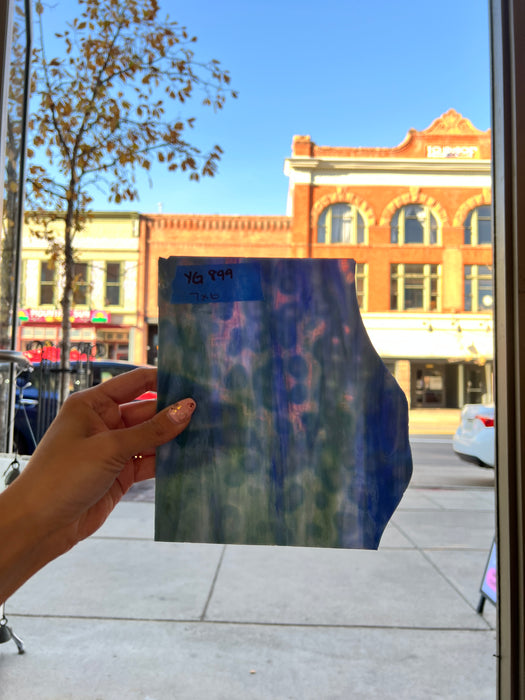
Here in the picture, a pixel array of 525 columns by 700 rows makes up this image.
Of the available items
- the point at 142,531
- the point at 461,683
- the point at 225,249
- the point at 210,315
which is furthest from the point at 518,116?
the point at 225,249

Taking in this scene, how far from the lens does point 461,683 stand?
231 centimetres

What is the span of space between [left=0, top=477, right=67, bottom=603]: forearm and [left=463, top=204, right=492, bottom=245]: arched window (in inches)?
795

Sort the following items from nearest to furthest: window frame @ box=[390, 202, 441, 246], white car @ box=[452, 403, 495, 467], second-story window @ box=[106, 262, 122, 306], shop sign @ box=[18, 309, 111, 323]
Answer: white car @ box=[452, 403, 495, 467]
shop sign @ box=[18, 309, 111, 323]
window frame @ box=[390, 202, 441, 246]
second-story window @ box=[106, 262, 122, 306]

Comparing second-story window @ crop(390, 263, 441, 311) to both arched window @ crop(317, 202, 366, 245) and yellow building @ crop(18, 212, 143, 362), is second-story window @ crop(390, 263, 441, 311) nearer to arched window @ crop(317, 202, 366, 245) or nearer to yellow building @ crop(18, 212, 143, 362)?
arched window @ crop(317, 202, 366, 245)

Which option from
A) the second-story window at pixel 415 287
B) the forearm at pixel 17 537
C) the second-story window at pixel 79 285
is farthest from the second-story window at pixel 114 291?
the forearm at pixel 17 537

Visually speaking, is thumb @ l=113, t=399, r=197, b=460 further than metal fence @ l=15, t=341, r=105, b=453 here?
No

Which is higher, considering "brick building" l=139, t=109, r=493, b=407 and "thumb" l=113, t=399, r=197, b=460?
"brick building" l=139, t=109, r=493, b=407

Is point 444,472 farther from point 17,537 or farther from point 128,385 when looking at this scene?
point 17,537

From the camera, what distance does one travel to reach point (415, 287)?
19.2 metres

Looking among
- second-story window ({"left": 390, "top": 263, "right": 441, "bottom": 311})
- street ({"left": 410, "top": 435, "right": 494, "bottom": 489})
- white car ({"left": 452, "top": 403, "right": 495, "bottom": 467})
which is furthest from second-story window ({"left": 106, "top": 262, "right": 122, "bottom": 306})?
white car ({"left": 452, "top": 403, "right": 495, "bottom": 467})

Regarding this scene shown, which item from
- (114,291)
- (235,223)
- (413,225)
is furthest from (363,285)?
(114,291)

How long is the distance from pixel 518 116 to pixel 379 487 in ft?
2.32

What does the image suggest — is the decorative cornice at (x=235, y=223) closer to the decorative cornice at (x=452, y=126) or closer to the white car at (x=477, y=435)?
the decorative cornice at (x=452, y=126)

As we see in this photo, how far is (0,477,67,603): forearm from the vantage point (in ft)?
2.14
